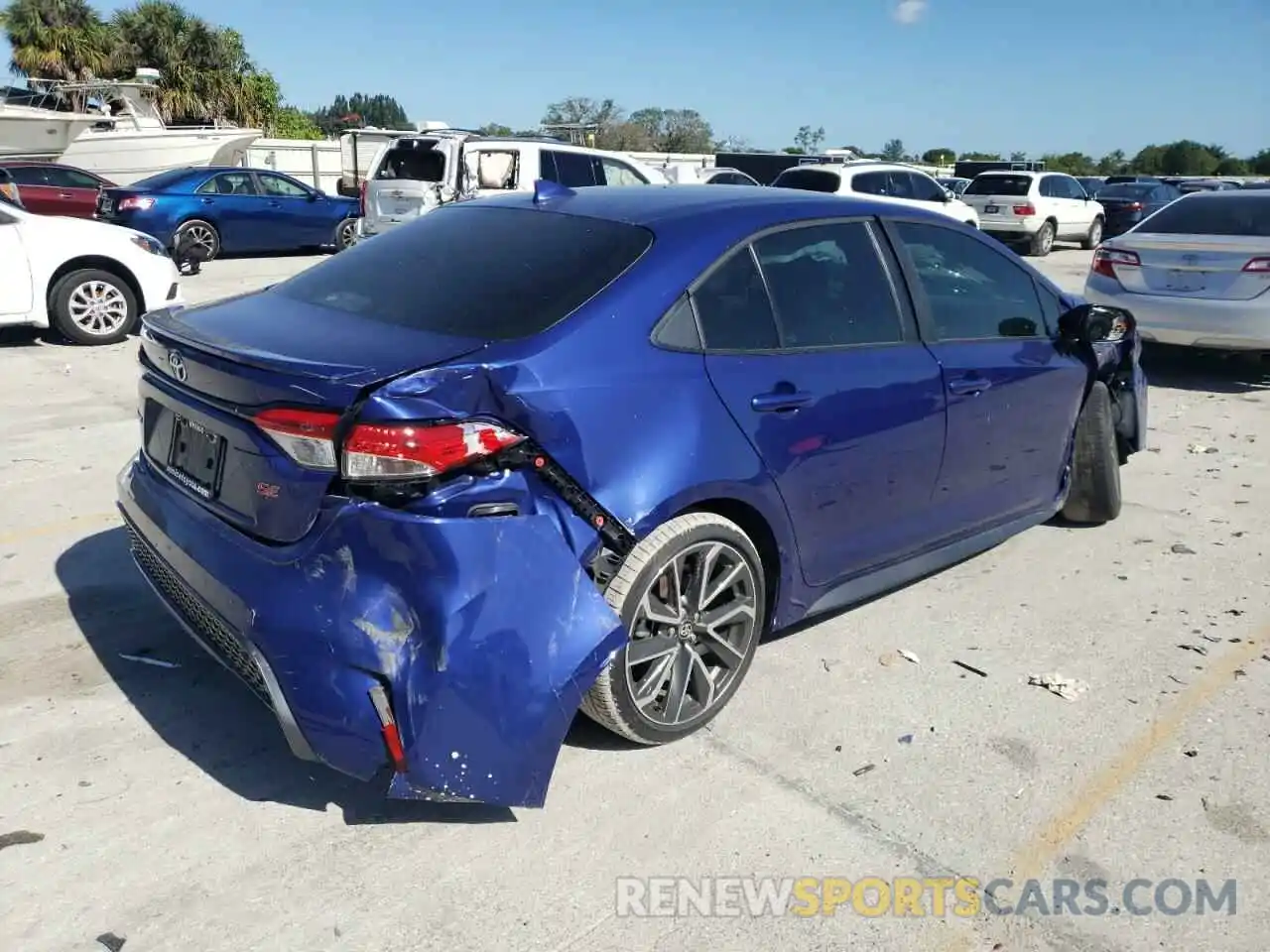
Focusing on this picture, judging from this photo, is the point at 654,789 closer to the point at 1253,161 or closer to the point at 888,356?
the point at 888,356

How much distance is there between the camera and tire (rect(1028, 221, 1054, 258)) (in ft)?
68.6

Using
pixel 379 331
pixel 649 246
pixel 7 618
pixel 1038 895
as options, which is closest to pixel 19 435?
pixel 7 618

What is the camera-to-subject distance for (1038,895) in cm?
274

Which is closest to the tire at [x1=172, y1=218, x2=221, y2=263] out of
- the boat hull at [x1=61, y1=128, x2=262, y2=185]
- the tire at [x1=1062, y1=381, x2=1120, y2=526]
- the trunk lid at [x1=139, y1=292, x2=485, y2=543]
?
the boat hull at [x1=61, y1=128, x2=262, y2=185]

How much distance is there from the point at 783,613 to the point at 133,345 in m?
7.94

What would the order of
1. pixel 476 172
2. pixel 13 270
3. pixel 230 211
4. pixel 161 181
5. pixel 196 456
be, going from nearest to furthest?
pixel 196 456
pixel 13 270
pixel 476 172
pixel 161 181
pixel 230 211

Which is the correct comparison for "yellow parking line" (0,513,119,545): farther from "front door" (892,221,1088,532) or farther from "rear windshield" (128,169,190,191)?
"rear windshield" (128,169,190,191)

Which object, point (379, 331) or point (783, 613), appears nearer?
point (379, 331)

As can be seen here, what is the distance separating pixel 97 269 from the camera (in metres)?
9.24

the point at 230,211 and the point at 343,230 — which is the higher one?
the point at 230,211

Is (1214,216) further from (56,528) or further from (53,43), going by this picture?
(53,43)

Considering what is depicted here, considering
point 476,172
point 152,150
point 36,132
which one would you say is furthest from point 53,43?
point 476,172

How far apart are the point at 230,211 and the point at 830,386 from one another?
49.4ft

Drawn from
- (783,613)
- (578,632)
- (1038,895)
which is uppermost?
(578,632)
